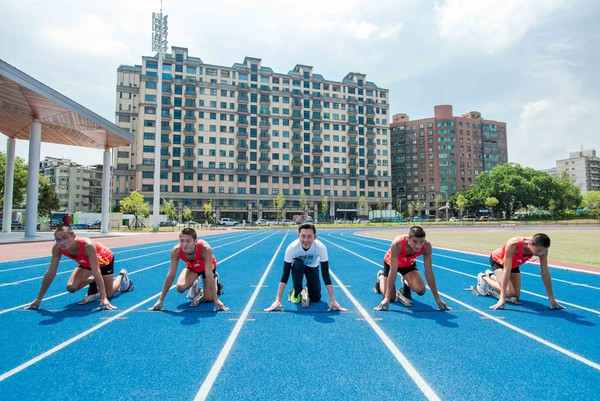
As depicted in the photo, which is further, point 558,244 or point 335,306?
point 558,244

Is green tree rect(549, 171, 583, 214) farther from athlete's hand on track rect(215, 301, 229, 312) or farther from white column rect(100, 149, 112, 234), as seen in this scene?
athlete's hand on track rect(215, 301, 229, 312)

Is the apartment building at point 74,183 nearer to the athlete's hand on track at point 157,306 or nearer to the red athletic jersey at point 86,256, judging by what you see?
the red athletic jersey at point 86,256

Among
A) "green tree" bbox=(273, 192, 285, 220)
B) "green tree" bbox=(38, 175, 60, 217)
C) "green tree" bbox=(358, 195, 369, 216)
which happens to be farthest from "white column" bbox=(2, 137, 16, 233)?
"green tree" bbox=(358, 195, 369, 216)

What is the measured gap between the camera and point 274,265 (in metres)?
10.7

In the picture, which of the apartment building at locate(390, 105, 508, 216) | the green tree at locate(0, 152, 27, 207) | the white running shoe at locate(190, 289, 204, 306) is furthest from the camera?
the apartment building at locate(390, 105, 508, 216)

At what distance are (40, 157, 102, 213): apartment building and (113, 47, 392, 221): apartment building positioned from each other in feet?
102

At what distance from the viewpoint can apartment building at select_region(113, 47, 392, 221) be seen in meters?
65.6

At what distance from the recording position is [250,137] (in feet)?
A: 237

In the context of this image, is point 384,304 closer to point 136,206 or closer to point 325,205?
point 136,206

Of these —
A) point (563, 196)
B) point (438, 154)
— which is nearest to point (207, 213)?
point (438, 154)

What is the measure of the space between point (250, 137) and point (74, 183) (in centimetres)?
5193

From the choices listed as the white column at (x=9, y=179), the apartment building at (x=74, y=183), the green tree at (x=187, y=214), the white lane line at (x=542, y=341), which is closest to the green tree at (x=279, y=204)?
the green tree at (x=187, y=214)

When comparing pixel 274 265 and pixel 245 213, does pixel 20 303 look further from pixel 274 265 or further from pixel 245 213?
pixel 245 213

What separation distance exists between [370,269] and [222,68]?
71317 millimetres
